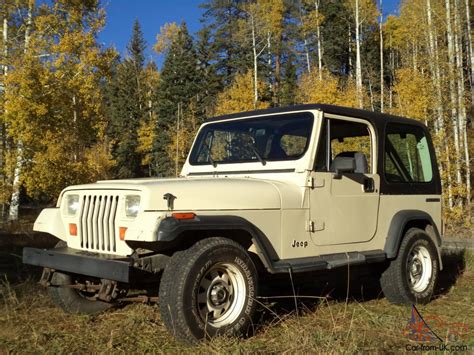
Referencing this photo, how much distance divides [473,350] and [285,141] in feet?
8.43

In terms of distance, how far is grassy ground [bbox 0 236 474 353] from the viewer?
3900 millimetres

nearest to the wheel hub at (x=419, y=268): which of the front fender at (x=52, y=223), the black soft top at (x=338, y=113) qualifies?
the black soft top at (x=338, y=113)

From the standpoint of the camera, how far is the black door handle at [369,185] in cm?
551

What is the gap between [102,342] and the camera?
4105 millimetres

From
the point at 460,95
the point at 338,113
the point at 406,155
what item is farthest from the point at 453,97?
the point at 338,113

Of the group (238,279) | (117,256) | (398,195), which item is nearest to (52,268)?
(117,256)

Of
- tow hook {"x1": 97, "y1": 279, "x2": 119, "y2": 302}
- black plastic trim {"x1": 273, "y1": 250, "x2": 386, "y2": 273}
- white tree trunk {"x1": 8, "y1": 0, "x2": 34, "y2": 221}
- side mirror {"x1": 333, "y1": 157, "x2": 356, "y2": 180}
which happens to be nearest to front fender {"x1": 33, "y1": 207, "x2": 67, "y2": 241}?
tow hook {"x1": 97, "y1": 279, "x2": 119, "y2": 302}

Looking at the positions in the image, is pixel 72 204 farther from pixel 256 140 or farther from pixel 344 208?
pixel 344 208

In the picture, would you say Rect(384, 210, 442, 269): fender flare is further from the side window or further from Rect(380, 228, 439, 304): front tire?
the side window

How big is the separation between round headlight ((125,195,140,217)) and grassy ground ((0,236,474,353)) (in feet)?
3.26

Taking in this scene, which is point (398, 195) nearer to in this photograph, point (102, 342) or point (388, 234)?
point (388, 234)

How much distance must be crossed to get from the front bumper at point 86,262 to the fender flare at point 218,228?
36 cm

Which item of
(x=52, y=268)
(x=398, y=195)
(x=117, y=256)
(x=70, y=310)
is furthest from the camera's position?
(x=398, y=195)

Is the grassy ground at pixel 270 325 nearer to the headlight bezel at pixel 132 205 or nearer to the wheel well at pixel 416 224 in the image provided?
the wheel well at pixel 416 224
